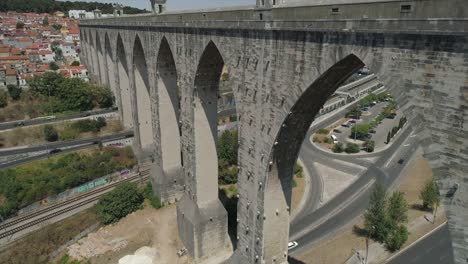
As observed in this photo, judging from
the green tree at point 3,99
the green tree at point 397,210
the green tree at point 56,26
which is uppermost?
the green tree at point 56,26

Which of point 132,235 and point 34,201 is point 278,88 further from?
point 34,201

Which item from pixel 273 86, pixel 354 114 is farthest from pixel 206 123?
pixel 354 114

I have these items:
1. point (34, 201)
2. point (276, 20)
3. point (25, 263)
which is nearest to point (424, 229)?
point (276, 20)

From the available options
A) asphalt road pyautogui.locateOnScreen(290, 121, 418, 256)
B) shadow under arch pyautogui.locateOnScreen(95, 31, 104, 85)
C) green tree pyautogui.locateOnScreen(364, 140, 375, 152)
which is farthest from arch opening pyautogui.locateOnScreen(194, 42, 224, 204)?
shadow under arch pyautogui.locateOnScreen(95, 31, 104, 85)

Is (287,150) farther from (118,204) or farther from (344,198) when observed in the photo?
(344,198)

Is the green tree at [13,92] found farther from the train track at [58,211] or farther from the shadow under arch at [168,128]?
the shadow under arch at [168,128]

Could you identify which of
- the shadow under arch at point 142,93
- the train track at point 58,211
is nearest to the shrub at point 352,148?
the shadow under arch at point 142,93
